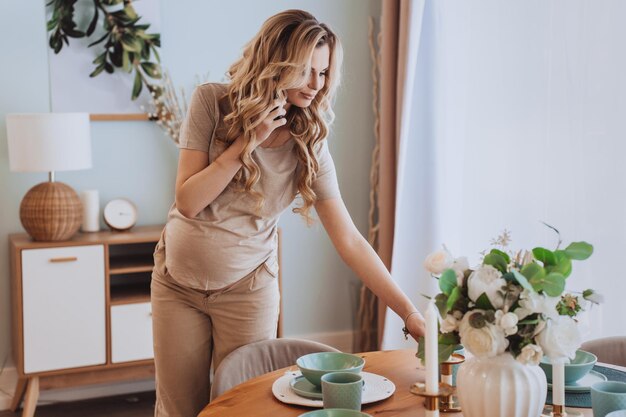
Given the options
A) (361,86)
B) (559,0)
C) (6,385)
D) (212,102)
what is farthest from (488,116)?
(6,385)

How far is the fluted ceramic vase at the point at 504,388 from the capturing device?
1.44 metres

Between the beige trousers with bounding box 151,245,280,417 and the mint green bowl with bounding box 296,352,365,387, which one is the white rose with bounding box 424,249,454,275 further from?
the beige trousers with bounding box 151,245,280,417

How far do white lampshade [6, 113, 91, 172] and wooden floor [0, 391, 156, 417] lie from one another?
3.68 ft

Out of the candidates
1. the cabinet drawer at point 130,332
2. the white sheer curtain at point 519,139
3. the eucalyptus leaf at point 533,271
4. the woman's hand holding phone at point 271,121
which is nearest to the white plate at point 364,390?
the eucalyptus leaf at point 533,271

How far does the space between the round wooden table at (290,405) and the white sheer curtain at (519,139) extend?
1.07 metres

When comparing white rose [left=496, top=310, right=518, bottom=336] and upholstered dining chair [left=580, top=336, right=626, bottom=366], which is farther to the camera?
upholstered dining chair [left=580, top=336, right=626, bottom=366]

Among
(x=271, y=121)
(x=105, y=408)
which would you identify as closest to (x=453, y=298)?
(x=271, y=121)

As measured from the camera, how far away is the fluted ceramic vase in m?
1.44

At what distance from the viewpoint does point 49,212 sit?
3.46 metres

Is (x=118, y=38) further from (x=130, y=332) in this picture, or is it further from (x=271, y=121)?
(x=271, y=121)

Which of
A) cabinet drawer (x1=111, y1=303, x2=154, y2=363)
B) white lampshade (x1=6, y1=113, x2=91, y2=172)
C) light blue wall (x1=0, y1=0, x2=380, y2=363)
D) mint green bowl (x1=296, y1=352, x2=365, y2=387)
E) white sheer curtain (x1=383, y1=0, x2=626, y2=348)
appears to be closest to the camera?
mint green bowl (x1=296, y1=352, x2=365, y2=387)

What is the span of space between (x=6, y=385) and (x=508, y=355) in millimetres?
2966

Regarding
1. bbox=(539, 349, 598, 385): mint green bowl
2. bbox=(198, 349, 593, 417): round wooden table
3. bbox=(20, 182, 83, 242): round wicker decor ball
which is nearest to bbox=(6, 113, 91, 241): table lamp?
bbox=(20, 182, 83, 242): round wicker decor ball

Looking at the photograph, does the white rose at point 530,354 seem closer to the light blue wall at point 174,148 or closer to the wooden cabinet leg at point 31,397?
the wooden cabinet leg at point 31,397
